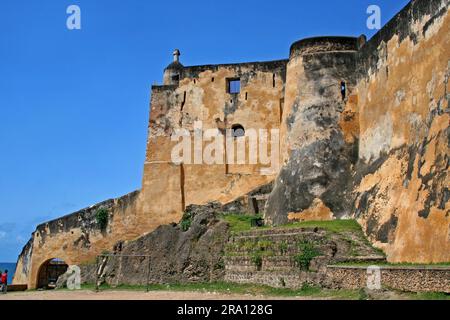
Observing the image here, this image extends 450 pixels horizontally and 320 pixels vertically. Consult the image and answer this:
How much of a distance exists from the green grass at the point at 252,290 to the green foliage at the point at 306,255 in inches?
26.2

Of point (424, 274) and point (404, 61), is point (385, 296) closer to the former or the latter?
point (424, 274)

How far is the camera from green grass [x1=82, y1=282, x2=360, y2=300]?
14734 mm

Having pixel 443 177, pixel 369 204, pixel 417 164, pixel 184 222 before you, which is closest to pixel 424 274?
pixel 443 177

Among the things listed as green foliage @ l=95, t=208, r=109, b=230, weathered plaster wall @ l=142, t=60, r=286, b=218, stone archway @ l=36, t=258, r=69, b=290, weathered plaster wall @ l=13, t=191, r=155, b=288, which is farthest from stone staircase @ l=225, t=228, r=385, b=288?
stone archway @ l=36, t=258, r=69, b=290

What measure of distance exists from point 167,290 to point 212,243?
2.18 m

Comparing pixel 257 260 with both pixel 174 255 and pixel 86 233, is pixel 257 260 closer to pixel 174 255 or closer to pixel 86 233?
pixel 174 255

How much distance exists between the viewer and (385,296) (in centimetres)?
1313

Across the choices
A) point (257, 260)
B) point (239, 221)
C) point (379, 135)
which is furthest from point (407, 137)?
point (239, 221)

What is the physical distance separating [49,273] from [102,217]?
5.55 metres

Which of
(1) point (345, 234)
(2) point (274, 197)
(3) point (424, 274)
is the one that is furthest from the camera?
(2) point (274, 197)

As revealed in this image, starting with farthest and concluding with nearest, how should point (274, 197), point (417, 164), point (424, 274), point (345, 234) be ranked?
point (274, 197) → point (345, 234) → point (417, 164) → point (424, 274)

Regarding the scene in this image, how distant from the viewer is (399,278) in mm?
13391

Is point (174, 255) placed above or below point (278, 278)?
above

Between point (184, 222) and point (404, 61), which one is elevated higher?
point (404, 61)
